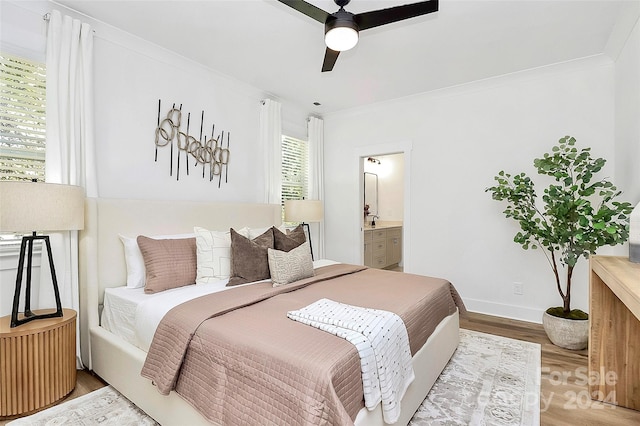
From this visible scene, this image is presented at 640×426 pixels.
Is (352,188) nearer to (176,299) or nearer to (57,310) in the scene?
(176,299)

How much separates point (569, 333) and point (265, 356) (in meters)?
2.86

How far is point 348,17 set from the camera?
2105 millimetres

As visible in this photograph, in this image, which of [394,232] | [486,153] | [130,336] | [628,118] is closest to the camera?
[130,336]

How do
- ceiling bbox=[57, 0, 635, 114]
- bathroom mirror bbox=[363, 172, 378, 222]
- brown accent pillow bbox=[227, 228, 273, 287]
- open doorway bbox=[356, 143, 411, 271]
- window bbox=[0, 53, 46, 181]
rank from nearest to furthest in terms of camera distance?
window bbox=[0, 53, 46, 181] < ceiling bbox=[57, 0, 635, 114] < brown accent pillow bbox=[227, 228, 273, 287] < open doorway bbox=[356, 143, 411, 271] < bathroom mirror bbox=[363, 172, 378, 222]

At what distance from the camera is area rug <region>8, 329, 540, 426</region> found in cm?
187

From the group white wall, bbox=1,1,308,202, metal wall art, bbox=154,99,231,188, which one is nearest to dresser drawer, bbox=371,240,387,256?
white wall, bbox=1,1,308,202

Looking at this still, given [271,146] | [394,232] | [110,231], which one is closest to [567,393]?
[110,231]

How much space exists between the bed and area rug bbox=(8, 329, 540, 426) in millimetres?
76

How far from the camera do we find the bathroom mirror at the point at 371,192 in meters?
7.17

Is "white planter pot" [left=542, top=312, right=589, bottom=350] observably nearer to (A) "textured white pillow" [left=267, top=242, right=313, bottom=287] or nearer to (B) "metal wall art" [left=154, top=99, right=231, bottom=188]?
(A) "textured white pillow" [left=267, top=242, right=313, bottom=287]

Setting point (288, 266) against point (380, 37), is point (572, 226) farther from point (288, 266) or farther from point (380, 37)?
point (288, 266)

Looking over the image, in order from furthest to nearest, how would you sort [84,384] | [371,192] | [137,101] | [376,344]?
[371,192]
[137,101]
[84,384]
[376,344]

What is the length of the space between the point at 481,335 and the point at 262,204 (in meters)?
2.74

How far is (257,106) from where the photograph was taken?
4.07 m
